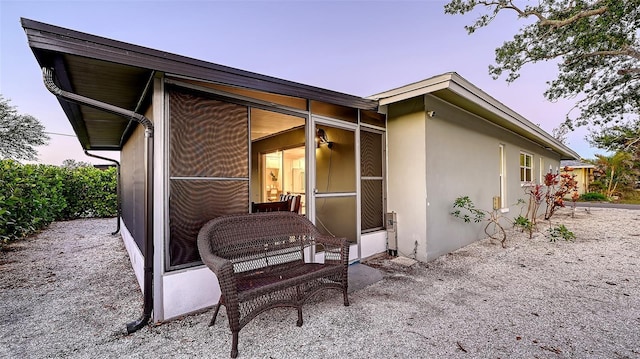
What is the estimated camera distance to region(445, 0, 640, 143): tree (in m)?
7.21

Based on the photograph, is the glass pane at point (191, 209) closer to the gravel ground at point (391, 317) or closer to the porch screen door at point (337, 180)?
the gravel ground at point (391, 317)

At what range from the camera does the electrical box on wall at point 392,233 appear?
4.56m

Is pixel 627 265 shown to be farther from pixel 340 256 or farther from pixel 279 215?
pixel 279 215

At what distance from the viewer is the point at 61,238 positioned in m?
6.26

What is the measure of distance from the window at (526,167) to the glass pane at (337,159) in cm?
651

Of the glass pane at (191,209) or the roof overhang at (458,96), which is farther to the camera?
the roof overhang at (458,96)

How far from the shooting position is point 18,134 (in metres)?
14.0

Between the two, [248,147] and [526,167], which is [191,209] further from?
[526,167]

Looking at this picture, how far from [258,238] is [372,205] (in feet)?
7.52

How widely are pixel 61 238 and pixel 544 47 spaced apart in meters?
14.1

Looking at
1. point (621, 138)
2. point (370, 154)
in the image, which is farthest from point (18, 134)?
point (621, 138)

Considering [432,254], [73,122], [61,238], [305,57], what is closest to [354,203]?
[432,254]

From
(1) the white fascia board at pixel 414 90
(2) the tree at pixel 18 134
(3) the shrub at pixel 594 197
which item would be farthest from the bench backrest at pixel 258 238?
(3) the shrub at pixel 594 197

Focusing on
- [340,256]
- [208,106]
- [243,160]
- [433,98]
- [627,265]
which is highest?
[433,98]
